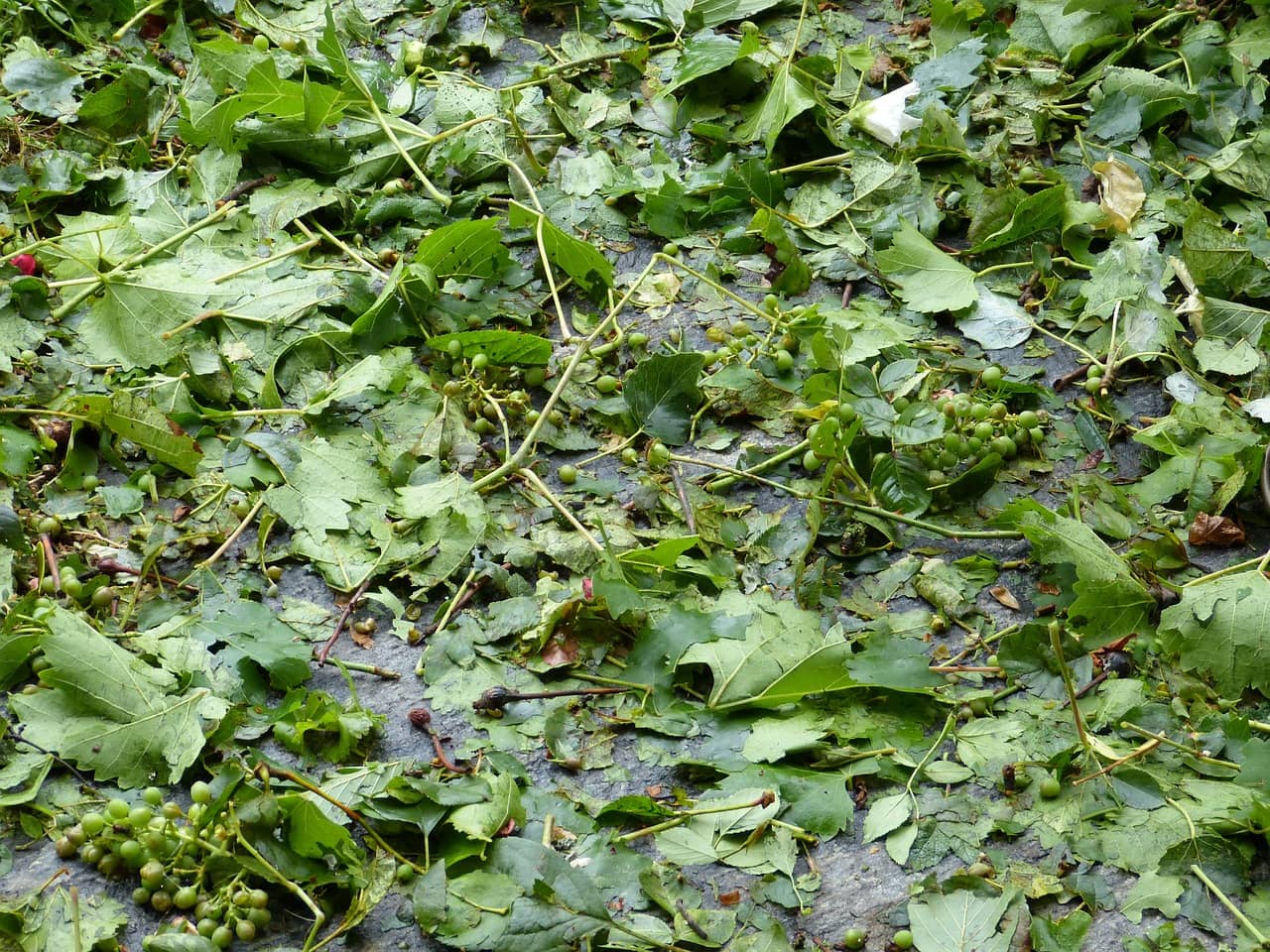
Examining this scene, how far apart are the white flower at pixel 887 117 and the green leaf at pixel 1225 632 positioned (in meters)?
1.50

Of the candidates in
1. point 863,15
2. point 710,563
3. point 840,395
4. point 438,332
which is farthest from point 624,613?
point 863,15

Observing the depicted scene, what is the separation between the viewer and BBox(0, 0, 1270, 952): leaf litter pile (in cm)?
180

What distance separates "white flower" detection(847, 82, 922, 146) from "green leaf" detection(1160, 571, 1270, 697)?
150 centimetres

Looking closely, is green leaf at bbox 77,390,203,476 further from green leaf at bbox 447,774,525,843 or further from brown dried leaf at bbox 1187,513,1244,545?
brown dried leaf at bbox 1187,513,1244,545

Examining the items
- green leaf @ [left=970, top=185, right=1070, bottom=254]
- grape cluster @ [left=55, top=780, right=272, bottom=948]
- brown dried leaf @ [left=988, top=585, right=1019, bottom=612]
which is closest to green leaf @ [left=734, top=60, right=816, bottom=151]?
green leaf @ [left=970, top=185, right=1070, bottom=254]

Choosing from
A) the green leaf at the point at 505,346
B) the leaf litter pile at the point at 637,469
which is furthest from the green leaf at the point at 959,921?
the green leaf at the point at 505,346

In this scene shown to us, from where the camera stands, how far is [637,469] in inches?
96.8

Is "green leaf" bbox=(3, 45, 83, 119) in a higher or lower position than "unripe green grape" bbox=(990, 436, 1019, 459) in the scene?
higher

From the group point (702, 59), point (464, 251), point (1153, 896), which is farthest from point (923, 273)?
point (1153, 896)

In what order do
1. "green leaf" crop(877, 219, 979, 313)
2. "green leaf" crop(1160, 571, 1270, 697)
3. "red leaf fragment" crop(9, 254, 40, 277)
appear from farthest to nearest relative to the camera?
1. "green leaf" crop(877, 219, 979, 313)
2. "red leaf fragment" crop(9, 254, 40, 277)
3. "green leaf" crop(1160, 571, 1270, 697)

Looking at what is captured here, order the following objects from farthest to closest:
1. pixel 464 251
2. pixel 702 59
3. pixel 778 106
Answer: pixel 702 59, pixel 778 106, pixel 464 251

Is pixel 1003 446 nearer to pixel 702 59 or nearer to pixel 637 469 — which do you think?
pixel 637 469

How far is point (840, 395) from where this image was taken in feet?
7.89

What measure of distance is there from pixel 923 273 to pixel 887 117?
0.56 m
